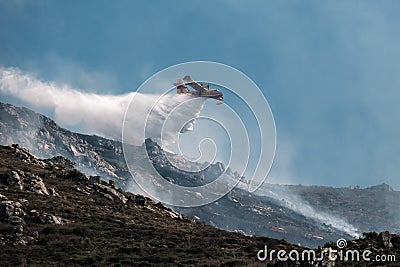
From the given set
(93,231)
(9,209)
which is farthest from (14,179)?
(93,231)

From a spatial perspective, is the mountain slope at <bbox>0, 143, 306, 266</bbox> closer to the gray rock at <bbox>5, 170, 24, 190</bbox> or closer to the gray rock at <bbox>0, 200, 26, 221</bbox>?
the gray rock at <bbox>0, 200, 26, 221</bbox>

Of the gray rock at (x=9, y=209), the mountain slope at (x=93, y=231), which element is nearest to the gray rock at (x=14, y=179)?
the mountain slope at (x=93, y=231)

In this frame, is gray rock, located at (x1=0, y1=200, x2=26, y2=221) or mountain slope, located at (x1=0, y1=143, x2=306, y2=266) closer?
mountain slope, located at (x1=0, y1=143, x2=306, y2=266)

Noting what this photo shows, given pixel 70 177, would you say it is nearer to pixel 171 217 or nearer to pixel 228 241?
pixel 171 217

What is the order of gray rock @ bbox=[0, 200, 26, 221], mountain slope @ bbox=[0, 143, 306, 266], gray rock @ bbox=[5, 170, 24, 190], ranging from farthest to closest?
1. gray rock @ bbox=[5, 170, 24, 190]
2. gray rock @ bbox=[0, 200, 26, 221]
3. mountain slope @ bbox=[0, 143, 306, 266]

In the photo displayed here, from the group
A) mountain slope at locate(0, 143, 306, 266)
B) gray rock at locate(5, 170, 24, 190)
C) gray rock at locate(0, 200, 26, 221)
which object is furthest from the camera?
gray rock at locate(5, 170, 24, 190)

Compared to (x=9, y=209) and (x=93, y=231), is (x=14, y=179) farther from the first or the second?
(x=93, y=231)

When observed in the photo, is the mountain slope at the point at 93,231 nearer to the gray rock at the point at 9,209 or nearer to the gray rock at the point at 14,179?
the gray rock at the point at 9,209

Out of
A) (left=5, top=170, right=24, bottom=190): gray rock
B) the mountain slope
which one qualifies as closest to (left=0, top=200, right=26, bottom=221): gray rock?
the mountain slope

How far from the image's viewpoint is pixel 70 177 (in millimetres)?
107375

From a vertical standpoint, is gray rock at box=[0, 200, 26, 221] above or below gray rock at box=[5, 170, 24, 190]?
below

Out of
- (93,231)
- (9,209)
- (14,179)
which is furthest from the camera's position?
(14,179)

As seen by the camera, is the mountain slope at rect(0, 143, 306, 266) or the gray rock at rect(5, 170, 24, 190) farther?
the gray rock at rect(5, 170, 24, 190)

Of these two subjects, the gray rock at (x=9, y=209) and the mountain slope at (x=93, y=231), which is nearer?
the mountain slope at (x=93, y=231)
